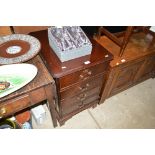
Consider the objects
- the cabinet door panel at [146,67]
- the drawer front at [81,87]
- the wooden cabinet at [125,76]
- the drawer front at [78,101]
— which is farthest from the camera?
the cabinet door panel at [146,67]

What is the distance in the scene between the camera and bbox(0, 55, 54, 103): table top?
86 centimetres

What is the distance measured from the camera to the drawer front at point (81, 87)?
117 cm

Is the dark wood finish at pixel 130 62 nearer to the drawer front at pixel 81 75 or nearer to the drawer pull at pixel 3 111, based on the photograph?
the drawer front at pixel 81 75

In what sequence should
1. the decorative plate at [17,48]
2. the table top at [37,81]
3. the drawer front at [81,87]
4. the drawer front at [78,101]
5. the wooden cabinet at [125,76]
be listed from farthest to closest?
the wooden cabinet at [125,76] → the drawer front at [78,101] → the drawer front at [81,87] → the decorative plate at [17,48] → the table top at [37,81]

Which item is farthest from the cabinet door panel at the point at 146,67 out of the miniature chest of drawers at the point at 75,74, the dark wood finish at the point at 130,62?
the miniature chest of drawers at the point at 75,74

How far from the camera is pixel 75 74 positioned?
3.46ft

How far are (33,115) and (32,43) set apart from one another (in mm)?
744

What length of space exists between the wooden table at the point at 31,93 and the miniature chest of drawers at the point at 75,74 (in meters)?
0.05

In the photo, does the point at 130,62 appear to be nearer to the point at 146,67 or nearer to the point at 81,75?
the point at 146,67

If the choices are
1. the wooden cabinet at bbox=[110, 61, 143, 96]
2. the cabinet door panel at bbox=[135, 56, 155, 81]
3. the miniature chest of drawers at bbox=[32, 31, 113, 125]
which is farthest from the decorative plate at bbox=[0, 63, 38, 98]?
the cabinet door panel at bbox=[135, 56, 155, 81]

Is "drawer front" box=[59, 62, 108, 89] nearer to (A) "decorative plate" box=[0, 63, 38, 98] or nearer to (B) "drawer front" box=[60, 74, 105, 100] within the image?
(B) "drawer front" box=[60, 74, 105, 100]

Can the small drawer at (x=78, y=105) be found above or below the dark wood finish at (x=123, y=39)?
below
